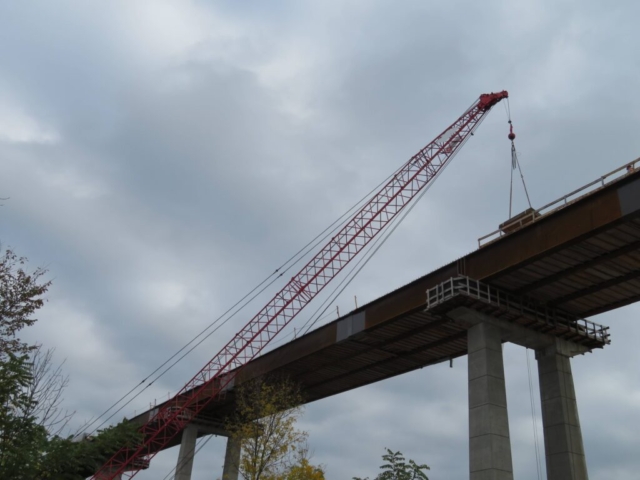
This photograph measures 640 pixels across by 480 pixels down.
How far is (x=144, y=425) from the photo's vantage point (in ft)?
234

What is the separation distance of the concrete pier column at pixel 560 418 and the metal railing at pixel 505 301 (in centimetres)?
185

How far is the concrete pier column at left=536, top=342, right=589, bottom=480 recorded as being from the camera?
3731 cm

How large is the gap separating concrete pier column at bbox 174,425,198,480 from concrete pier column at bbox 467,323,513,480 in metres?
40.3

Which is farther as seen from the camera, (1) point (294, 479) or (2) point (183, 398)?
(2) point (183, 398)

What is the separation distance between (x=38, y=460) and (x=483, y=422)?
2331 cm

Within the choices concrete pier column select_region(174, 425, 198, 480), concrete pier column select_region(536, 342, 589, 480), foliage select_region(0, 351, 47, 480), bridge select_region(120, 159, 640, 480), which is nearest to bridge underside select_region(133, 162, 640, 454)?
bridge select_region(120, 159, 640, 480)

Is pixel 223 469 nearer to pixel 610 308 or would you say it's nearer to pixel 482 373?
pixel 482 373

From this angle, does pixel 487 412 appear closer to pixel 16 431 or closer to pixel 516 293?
pixel 516 293

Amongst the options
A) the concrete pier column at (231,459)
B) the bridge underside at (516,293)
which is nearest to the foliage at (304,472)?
the bridge underside at (516,293)

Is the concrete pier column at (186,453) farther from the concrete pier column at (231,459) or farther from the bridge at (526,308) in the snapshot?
the bridge at (526,308)

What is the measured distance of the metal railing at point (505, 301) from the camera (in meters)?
36.3

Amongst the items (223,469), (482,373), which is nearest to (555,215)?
(482,373)

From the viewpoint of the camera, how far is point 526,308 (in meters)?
38.4

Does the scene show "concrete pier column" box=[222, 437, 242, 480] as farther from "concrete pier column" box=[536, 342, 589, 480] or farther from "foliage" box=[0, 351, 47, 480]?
"foliage" box=[0, 351, 47, 480]
